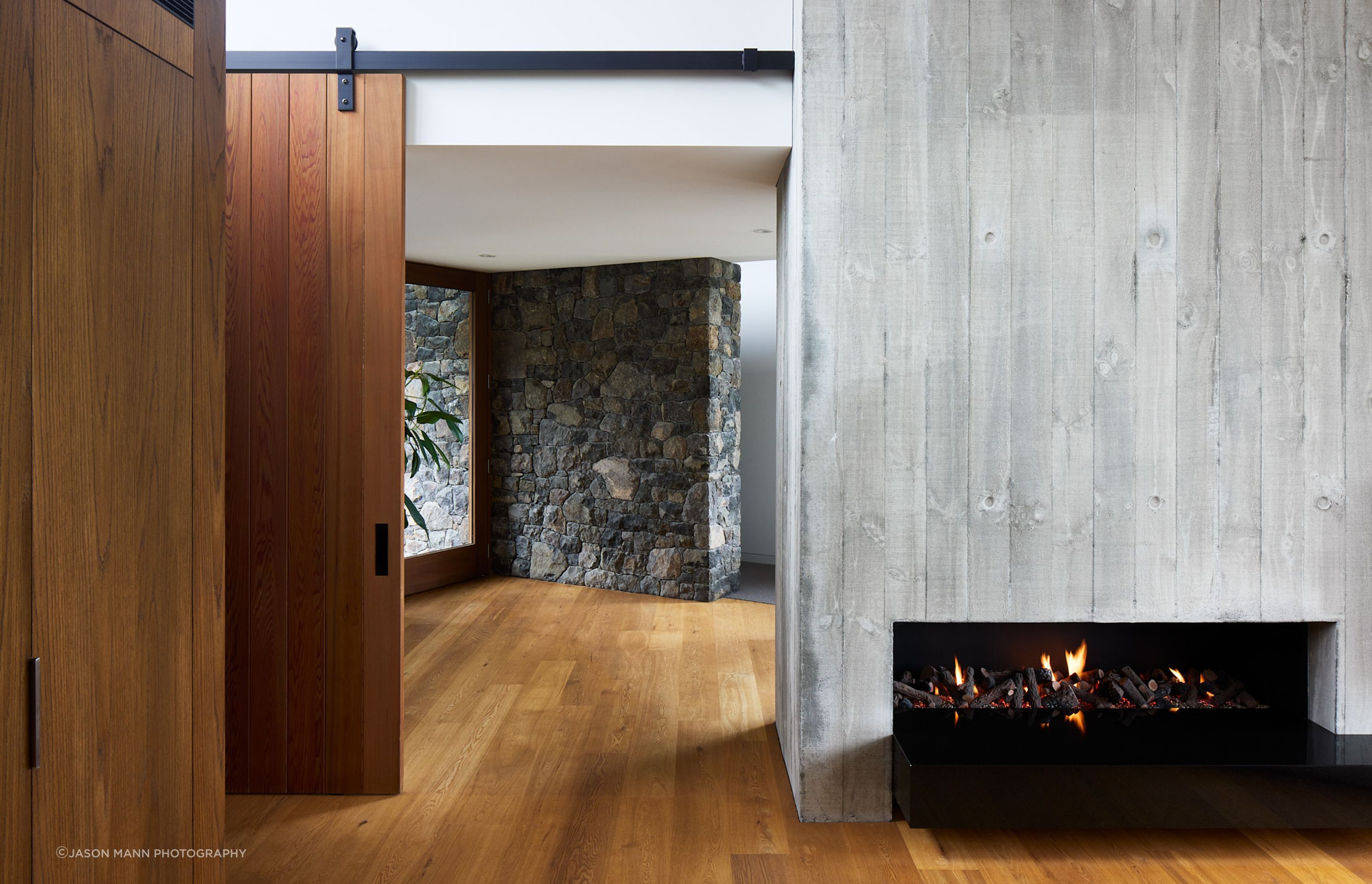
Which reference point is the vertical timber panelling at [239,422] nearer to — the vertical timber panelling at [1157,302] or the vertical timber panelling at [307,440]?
the vertical timber panelling at [307,440]

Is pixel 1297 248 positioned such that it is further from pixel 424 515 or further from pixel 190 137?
pixel 424 515

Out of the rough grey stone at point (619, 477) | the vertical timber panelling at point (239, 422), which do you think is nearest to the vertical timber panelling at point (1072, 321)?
the vertical timber panelling at point (239, 422)

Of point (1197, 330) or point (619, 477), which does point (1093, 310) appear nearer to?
point (1197, 330)

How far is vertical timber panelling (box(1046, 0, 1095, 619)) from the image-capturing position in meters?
2.57

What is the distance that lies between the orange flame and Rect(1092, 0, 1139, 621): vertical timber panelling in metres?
0.50

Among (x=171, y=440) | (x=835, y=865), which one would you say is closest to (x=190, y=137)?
(x=171, y=440)

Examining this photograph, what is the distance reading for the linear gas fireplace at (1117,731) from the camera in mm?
2391

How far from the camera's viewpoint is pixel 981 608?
102 inches

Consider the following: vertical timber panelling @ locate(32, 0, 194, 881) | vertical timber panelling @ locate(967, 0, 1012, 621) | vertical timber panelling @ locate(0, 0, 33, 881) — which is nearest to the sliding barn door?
vertical timber panelling @ locate(32, 0, 194, 881)

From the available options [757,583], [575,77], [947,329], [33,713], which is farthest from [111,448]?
[757,583]

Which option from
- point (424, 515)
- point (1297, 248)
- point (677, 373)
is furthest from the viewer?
point (424, 515)

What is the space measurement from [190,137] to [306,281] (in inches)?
46.5

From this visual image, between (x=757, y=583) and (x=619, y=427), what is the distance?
1554mm

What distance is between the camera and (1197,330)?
8.43ft
